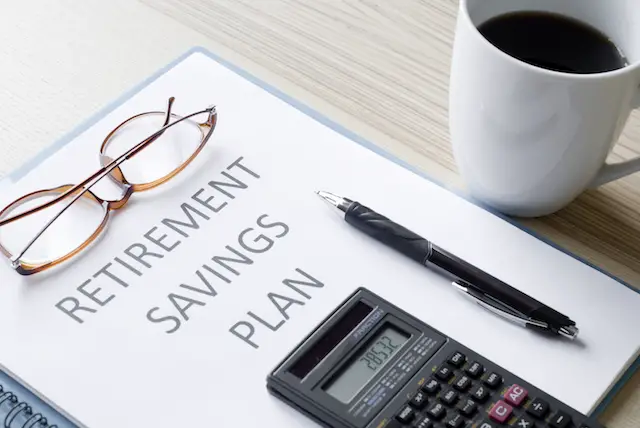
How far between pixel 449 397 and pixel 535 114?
0.17 m

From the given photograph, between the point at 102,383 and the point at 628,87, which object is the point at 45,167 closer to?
the point at 102,383

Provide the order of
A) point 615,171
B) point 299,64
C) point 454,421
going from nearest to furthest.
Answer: point 454,421
point 615,171
point 299,64

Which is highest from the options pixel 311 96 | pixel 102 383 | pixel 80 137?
pixel 311 96

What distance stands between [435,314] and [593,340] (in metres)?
0.09

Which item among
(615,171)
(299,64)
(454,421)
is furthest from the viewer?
(299,64)

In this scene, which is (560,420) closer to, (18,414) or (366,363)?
(366,363)

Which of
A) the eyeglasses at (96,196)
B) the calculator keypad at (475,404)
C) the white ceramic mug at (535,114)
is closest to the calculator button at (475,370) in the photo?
the calculator keypad at (475,404)

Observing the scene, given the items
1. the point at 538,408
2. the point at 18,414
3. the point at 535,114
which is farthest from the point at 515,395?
the point at 18,414

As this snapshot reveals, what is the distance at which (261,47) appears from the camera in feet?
2.37

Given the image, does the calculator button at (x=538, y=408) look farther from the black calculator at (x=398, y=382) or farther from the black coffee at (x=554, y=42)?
the black coffee at (x=554, y=42)

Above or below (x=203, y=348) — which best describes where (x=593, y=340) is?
above

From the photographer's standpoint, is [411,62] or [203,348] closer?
[203,348]

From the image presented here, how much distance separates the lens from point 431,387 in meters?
0.50

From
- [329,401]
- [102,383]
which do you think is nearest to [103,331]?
[102,383]
